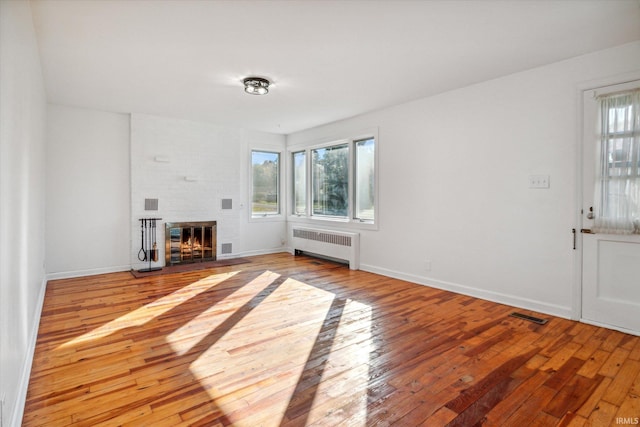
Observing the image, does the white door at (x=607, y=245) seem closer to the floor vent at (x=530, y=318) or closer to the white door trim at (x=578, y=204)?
the white door trim at (x=578, y=204)

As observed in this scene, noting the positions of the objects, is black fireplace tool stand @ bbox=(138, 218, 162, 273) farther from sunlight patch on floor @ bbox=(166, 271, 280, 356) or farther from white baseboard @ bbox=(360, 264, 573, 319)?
white baseboard @ bbox=(360, 264, 573, 319)

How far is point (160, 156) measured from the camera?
5898 millimetres

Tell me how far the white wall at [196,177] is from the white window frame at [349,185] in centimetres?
55

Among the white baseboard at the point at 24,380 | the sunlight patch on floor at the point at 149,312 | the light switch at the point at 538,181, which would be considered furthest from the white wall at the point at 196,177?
the light switch at the point at 538,181

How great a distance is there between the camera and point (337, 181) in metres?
6.41

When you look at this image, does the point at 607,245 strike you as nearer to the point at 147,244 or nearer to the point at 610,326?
the point at 610,326

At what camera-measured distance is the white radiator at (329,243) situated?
572 centimetres

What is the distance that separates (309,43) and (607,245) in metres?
3.41

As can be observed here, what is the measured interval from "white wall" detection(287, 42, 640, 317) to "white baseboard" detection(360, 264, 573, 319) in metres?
0.01

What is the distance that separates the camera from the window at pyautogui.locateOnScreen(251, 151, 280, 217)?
723cm

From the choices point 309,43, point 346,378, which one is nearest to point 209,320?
point 346,378

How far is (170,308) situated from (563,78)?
4.89 metres

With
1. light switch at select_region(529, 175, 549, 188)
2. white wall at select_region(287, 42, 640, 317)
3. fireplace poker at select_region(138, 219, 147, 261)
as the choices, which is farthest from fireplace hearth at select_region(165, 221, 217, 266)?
light switch at select_region(529, 175, 549, 188)

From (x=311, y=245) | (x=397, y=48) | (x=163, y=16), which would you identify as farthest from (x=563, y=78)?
(x=311, y=245)
